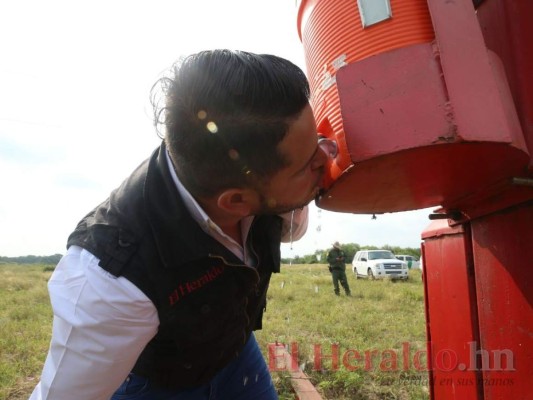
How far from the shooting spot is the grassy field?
10.9ft

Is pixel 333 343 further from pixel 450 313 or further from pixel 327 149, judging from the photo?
pixel 327 149

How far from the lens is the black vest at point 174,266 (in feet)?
3.81

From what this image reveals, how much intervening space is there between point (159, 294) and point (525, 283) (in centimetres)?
94

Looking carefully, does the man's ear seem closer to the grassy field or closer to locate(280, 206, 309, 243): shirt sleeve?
locate(280, 206, 309, 243): shirt sleeve

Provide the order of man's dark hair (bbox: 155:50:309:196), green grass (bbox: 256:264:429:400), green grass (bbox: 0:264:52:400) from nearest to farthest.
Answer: man's dark hair (bbox: 155:50:309:196) → green grass (bbox: 256:264:429:400) → green grass (bbox: 0:264:52:400)

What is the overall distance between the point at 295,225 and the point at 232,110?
734 mm

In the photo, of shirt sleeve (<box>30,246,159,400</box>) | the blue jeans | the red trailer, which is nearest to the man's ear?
the red trailer

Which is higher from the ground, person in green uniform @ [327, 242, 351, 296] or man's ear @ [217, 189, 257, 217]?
person in green uniform @ [327, 242, 351, 296]

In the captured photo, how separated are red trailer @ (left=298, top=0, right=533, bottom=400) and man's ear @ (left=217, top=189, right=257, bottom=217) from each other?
219 millimetres

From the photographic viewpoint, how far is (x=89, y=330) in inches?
42.1

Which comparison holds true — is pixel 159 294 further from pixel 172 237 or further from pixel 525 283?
pixel 525 283

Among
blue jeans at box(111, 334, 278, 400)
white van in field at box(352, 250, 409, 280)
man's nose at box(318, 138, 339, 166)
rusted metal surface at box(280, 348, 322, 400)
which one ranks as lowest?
rusted metal surface at box(280, 348, 322, 400)

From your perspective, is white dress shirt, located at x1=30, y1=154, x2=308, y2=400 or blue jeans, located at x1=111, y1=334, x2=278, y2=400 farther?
blue jeans, located at x1=111, y1=334, x2=278, y2=400

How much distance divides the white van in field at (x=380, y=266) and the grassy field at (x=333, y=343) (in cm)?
681
